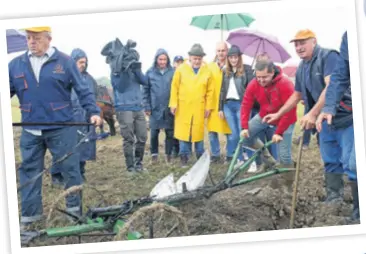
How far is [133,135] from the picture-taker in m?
6.42

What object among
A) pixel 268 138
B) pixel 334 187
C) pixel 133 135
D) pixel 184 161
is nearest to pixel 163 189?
pixel 184 161

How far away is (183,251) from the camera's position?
6.38 meters

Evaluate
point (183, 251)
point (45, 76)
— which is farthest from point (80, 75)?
point (183, 251)

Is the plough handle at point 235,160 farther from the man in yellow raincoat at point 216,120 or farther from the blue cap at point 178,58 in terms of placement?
the blue cap at point 178,58

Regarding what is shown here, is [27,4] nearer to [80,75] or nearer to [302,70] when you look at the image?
[80,75]

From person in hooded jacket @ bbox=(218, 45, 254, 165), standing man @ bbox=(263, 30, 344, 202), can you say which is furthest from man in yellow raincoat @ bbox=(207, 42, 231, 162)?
standing man @ bbox=(263, 30, 344, 202)

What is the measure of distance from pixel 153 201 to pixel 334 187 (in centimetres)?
116

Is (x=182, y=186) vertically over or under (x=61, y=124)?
under

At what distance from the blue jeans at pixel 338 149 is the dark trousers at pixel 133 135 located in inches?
44.6

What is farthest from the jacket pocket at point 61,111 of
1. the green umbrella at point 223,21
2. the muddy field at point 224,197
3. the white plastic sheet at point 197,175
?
the green umbrella at point 223,21

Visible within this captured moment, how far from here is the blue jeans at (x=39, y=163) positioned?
6.38 metres

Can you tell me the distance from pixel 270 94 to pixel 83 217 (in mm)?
1417

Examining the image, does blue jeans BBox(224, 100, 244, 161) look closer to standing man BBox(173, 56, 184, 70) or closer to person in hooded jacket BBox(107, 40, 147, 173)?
standing man BBox(173, 56, 184, 70)

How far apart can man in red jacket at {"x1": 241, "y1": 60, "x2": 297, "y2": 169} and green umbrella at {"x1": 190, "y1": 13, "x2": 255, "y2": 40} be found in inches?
10.9
